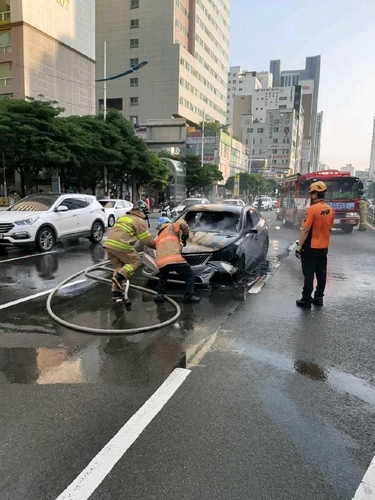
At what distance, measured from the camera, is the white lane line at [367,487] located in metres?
2.36

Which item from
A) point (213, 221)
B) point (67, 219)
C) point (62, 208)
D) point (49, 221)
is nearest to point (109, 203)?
point (67, 219)

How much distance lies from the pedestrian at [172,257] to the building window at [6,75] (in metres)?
34.2

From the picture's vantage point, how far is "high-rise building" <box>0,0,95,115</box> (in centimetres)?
3306

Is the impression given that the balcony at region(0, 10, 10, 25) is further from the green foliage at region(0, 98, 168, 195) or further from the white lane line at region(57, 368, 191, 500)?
the white lane line at region(57, 368, 191, 500)

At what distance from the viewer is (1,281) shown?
783 cm

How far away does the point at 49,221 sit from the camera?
37.9 feet

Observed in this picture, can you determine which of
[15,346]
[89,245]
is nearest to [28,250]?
[89,245]

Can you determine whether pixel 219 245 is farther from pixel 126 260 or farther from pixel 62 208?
pixel 62 208

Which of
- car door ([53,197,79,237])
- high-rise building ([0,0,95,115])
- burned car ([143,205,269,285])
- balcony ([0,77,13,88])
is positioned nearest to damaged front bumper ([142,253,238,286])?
burned car ([143,205,269,285])

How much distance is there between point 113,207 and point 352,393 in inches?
766

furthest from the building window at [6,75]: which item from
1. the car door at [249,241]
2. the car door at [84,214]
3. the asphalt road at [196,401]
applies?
the asphalt road at [196,401]

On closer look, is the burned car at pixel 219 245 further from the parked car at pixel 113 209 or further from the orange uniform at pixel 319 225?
the parked car at pixel 113 209

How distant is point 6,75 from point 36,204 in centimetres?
2807

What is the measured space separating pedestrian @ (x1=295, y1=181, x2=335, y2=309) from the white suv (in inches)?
299
